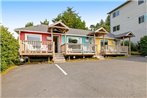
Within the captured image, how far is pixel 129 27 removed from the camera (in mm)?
30766

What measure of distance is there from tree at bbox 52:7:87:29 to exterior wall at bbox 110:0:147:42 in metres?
13.3

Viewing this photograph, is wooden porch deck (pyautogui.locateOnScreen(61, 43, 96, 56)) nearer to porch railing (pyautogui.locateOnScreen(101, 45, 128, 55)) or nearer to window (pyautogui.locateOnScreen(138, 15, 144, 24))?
porch railing (pyautogui.locateOnScreen(101, 45, 128, 55))

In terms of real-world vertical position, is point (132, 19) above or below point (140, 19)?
above

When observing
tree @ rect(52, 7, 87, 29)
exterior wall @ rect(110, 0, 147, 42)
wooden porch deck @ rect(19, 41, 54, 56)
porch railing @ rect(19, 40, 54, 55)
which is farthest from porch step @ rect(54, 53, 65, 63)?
tree @ rect(52, 7, 87, 29)

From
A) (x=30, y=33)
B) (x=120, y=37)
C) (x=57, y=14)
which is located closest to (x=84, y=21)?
(x=57, y=14)

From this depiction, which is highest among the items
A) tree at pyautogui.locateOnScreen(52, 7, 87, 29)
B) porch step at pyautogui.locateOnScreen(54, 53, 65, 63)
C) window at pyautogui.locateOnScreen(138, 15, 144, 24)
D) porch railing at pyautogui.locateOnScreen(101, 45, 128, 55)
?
tree at pyautogui.locateOnScreen(52, 7, 87, 29)

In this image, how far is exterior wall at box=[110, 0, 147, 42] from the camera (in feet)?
89.7

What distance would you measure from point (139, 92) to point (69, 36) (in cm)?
1633

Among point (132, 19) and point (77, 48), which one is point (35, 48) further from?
point (132, 19)

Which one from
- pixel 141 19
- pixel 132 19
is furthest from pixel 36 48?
pixel 132 19

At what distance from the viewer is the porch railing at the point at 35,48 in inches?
635

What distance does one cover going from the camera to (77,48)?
19125 mm

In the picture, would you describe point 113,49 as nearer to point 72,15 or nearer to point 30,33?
point 30,33

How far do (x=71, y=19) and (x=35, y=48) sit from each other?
28824mm
